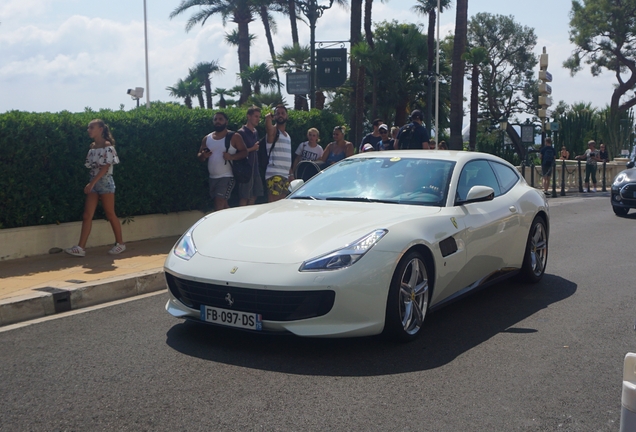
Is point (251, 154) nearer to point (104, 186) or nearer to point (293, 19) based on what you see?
point (104, 186)

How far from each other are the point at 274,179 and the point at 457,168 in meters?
5.04

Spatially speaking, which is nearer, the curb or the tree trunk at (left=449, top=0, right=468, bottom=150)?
the curb

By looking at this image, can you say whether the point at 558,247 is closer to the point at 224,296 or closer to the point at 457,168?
the point at 457,168

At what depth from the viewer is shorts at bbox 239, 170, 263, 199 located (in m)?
10.5

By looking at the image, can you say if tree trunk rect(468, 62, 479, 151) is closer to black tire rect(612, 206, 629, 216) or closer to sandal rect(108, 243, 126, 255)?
black tire rect(612, 206, 629, 216)

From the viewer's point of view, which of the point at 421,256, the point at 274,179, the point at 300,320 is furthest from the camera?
the point at 274,179

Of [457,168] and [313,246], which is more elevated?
[457,168]

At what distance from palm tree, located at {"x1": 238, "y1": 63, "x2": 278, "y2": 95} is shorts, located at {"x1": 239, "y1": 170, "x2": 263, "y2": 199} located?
35.5 meters

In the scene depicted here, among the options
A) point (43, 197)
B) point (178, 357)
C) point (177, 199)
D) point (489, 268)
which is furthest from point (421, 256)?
point (177, 199)

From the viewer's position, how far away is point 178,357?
16.0ft

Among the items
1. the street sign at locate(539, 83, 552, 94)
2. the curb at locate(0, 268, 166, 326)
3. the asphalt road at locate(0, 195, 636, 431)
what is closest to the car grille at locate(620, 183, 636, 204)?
the asphalt road at locate(0, 195, 636, 431)

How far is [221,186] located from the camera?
33.9 ft

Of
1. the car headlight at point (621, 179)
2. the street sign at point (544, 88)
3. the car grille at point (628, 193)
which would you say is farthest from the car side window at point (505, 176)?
the street sign at point (544, 88)

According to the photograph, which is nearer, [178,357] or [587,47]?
[178,357]
